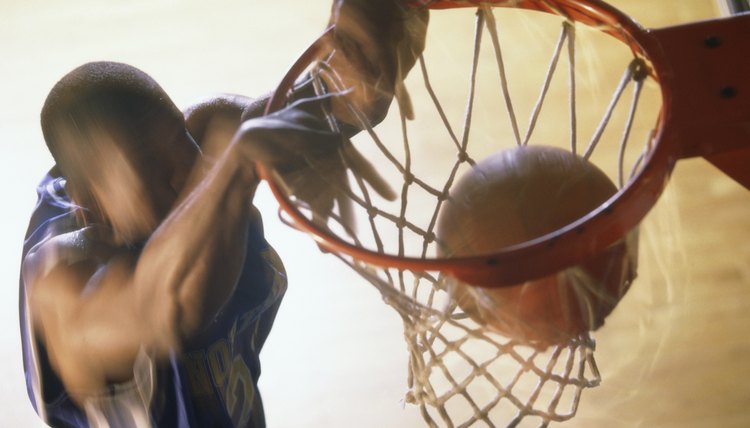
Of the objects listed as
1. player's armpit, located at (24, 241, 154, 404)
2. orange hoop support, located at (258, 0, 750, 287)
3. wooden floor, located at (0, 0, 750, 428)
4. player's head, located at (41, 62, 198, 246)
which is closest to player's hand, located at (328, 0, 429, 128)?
orange hoop support, located at (258, 0, 750, 287)

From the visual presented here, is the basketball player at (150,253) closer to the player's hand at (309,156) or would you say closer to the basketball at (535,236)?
the player's hand at (309,156)

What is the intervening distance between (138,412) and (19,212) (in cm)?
126

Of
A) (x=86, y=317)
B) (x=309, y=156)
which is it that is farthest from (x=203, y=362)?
(x=309, y=156)

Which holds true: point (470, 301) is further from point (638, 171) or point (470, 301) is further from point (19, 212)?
point (19, 212)

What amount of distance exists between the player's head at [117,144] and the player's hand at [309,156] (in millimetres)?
220

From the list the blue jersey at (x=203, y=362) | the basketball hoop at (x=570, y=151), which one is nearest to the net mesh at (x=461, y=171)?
the basketball hoop at (x=570, y=151)

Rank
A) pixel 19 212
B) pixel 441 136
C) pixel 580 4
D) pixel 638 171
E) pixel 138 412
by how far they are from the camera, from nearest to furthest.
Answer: pixel 638 171 → pixel 580 4 → pixel 138 412 → pixel 441 136 → pixel 19 212

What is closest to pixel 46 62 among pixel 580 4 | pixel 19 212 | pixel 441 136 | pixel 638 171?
pixel 19 212

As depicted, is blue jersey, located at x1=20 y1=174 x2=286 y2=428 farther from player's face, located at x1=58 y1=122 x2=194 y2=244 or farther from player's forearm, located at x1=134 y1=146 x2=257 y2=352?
player's forearm, located at x1=134 y1=146 x2=257 y2=352

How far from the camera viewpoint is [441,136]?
194 centimetres

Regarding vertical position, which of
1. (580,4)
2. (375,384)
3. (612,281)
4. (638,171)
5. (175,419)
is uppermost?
(580,4)

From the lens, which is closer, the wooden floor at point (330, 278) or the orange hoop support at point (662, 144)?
the orange hoop support at point (662, 144)

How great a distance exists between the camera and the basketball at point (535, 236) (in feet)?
2.88

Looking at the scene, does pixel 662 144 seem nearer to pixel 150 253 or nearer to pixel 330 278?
pixel 150 253
